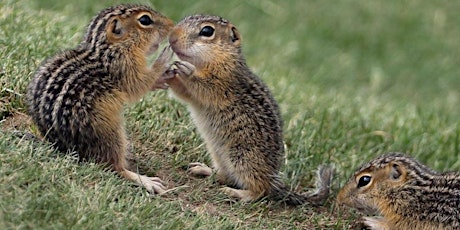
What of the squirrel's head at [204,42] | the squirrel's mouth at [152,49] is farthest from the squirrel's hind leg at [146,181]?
the squirrel's head at [204,42]

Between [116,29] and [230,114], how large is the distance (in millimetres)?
1177

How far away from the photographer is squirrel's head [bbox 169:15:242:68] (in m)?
7.69

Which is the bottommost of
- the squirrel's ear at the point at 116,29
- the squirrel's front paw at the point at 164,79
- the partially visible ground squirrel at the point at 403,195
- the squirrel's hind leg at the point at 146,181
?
the squirrel's hind leg at the point at 146,181

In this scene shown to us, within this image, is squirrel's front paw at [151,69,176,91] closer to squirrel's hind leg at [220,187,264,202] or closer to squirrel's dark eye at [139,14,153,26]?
squirrel's dark eye at [139,14,153,26]

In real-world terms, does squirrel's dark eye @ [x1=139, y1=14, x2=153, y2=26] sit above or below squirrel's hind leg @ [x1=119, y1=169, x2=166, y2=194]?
above

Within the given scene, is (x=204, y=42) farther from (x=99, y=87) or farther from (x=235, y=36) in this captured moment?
(x=99, y=87)

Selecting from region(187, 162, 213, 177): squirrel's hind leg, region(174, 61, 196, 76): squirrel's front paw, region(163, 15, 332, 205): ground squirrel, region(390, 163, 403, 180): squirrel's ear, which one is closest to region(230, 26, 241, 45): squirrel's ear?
region(163, 15, 332, 205): ground squirrel

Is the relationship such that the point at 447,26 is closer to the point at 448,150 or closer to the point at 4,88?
the point at 448,150

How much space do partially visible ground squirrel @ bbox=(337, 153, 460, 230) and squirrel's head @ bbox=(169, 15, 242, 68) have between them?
1.46 m

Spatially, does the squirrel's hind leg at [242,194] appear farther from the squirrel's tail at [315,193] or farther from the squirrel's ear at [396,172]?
the squirrel's ear at [396,172]

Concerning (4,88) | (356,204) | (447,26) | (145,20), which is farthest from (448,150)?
(447,26)

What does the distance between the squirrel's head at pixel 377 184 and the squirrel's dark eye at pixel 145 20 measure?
205cm

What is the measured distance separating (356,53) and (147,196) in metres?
9.28

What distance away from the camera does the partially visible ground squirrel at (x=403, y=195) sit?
7094 millimetres
